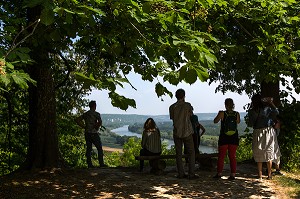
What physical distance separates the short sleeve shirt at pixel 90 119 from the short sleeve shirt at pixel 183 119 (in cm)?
260

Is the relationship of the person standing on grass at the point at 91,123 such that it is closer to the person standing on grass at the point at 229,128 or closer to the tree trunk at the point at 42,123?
the tree trunk at the point at 42,123

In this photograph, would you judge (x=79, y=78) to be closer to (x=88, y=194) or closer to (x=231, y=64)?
(x=88, y=194)

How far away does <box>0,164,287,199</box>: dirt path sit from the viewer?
7.34 m

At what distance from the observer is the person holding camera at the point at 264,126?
28.2ft

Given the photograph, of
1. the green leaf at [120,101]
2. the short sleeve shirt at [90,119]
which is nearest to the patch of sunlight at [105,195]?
the short sleeve shirt at [90,119]

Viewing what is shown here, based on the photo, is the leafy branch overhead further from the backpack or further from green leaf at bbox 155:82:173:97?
the backpack

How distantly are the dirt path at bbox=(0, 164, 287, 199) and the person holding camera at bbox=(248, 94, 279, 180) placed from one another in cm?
64

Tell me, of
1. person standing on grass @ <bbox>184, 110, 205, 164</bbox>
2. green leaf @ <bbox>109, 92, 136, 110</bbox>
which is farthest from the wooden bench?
green leaf @ <bbox>109, 92, 136, 110</bbox>

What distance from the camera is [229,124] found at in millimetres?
8445

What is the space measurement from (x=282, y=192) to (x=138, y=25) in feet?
16.1

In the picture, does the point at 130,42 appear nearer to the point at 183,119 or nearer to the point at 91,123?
the point at 183,119

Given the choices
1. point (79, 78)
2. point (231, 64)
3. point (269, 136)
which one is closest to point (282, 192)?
point (269, 136)

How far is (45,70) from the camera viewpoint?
367 inches

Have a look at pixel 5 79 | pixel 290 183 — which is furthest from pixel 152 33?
pixel 290 183
